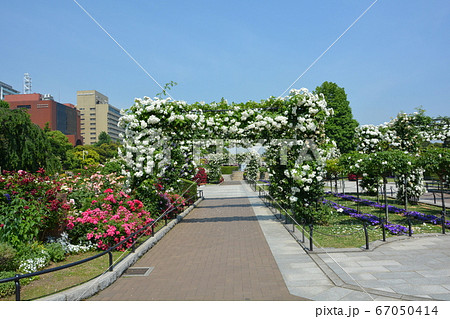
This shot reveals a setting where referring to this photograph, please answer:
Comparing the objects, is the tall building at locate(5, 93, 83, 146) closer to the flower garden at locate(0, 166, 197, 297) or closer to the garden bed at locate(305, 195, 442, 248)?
the flower garden at locate(0, 166, 197, 297)

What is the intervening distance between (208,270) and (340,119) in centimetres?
3767

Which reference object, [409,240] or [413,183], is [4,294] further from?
[413,183]

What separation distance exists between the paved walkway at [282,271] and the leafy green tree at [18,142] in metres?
16.3

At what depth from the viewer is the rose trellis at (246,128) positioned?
11.6 m

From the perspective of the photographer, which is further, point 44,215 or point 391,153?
point 391,153

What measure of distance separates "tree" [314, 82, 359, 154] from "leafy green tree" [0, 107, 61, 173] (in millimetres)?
32051

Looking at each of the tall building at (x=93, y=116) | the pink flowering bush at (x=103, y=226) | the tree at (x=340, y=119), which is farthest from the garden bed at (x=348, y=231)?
the tall building at (x=93, y=116)

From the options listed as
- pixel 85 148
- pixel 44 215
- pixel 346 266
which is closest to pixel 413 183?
pixel 346 266

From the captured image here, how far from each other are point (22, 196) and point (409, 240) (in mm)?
11011

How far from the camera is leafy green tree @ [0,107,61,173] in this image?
67.7 feet

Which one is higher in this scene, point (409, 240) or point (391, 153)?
point (391, 153)

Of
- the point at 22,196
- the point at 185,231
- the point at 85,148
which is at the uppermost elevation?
the point at 85,148

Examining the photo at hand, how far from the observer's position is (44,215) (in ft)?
24.2

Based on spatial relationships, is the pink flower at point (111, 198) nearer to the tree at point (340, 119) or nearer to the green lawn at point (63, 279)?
the green lawn at point (63, 279)
